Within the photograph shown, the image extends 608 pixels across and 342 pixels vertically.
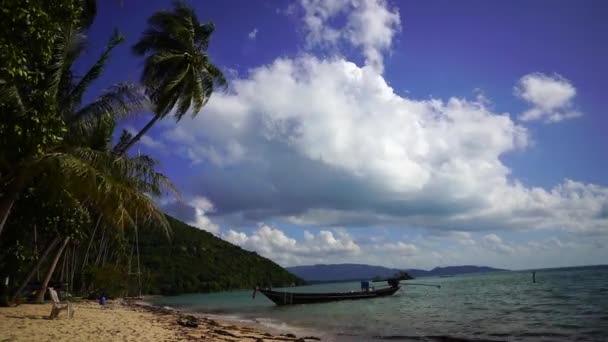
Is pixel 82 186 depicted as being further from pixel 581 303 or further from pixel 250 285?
pixel 250 285

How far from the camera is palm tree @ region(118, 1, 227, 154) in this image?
679 inches

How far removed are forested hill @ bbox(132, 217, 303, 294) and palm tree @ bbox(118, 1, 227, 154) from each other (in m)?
59.7

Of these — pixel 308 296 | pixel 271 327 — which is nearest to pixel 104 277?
pixel 308 296

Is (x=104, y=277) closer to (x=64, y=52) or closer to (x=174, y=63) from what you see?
(x=174, y=63)

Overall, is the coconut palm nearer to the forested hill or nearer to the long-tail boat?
the long-tail boat

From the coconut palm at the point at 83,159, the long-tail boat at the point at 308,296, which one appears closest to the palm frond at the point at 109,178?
the coconut palm at the point at 83,159

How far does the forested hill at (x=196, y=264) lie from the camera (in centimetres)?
8412

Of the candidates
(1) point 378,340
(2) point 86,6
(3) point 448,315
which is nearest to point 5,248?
(2) point 86,6

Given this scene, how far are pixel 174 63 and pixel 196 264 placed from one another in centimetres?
8000

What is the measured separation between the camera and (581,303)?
27.5m

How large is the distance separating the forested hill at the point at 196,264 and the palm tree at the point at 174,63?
5973cm

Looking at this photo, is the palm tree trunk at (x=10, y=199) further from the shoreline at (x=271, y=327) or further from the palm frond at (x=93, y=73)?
the shoreline at (x=271, y=327)

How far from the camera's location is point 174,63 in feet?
57.2

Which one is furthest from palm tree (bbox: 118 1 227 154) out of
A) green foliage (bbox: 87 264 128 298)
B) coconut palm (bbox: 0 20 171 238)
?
green foliage (bbox: 87 264 128 298)
